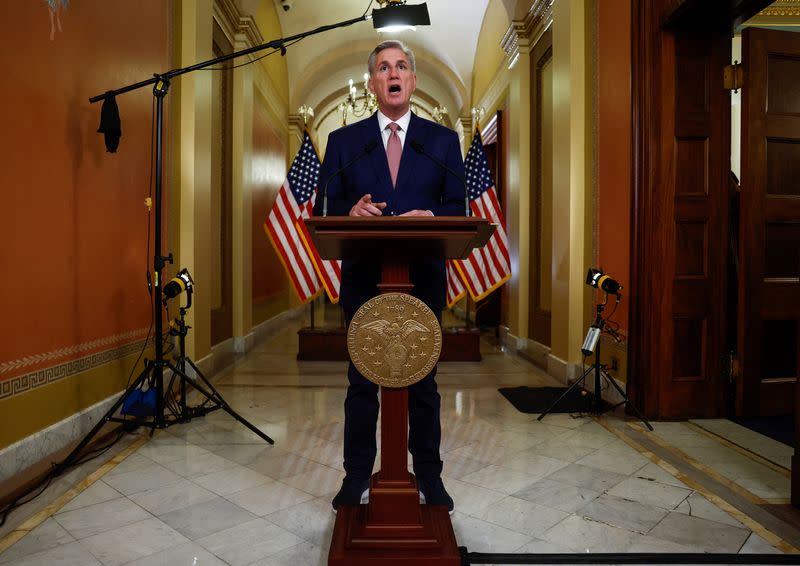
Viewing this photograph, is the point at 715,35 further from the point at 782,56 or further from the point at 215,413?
the point at 215,413

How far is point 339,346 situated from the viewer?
5957 millimetres

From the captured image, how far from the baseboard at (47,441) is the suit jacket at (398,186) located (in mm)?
1725

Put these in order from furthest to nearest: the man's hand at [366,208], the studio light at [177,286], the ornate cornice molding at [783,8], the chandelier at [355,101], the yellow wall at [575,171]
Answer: the chandelier at [355,101], the ornate cornice molding at [783,8], the yellow wall at [575,171], the studio light at [177,286], the man's hand at [366,208]

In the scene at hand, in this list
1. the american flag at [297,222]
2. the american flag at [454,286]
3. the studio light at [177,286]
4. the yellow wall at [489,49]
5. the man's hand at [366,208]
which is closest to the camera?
the man's hand at [366,208]

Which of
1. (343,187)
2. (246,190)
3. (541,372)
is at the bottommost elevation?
(541,372)

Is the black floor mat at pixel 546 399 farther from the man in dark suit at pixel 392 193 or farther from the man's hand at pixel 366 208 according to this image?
the man's hand at pixel 366 208

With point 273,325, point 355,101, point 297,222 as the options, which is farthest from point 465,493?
point 355,101

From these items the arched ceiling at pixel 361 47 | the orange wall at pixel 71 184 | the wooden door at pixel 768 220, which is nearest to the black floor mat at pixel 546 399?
the wooden door at pixel 768 220

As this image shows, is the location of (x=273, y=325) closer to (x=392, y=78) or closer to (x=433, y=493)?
(x=433, y=493)

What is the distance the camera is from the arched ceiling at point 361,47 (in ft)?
29.7

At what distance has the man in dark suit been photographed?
72.8 inches

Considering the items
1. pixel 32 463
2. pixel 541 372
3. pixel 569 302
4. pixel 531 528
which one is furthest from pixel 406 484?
pixel 541 372

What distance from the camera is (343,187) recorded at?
1.94m

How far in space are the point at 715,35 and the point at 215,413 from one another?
13.4 feet
